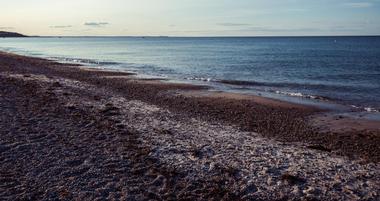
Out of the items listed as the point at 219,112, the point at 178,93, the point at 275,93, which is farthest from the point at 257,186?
the point at 275,93

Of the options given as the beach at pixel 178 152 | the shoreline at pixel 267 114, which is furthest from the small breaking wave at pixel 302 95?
the beach at pixel 178 152

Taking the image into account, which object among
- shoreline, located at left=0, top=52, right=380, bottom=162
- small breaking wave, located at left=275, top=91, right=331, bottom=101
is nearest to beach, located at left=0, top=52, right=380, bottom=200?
shoreline, located at left=0, top=52, right=380, bottom=162

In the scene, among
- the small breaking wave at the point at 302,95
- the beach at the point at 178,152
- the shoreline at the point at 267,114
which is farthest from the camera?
→ the small breaking wave at the point at 302,95

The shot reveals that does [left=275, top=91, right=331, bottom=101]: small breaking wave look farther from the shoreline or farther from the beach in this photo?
the beach

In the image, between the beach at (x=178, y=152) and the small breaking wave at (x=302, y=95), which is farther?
the small breaking wave at (x=302, y=95)

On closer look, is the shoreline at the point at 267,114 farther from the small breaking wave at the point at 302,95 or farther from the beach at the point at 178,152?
the small breaking wave at the point at 302,95

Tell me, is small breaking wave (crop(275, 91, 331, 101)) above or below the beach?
below

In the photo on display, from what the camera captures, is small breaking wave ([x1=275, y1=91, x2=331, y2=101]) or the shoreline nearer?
the shoreline

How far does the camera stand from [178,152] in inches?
428

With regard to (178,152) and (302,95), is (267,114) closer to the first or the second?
(178,152)

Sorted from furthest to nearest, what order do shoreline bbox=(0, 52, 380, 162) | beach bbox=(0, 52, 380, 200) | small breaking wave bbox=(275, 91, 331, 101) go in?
small breaking wave bbox=(275, 91, 331, 101)
shoreline bbox=(0, 52, 380, 162)
beach bbox=(0, 52, 380, 200)

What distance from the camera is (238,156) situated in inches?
417

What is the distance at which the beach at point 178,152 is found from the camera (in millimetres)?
8289

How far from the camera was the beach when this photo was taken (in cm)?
829
